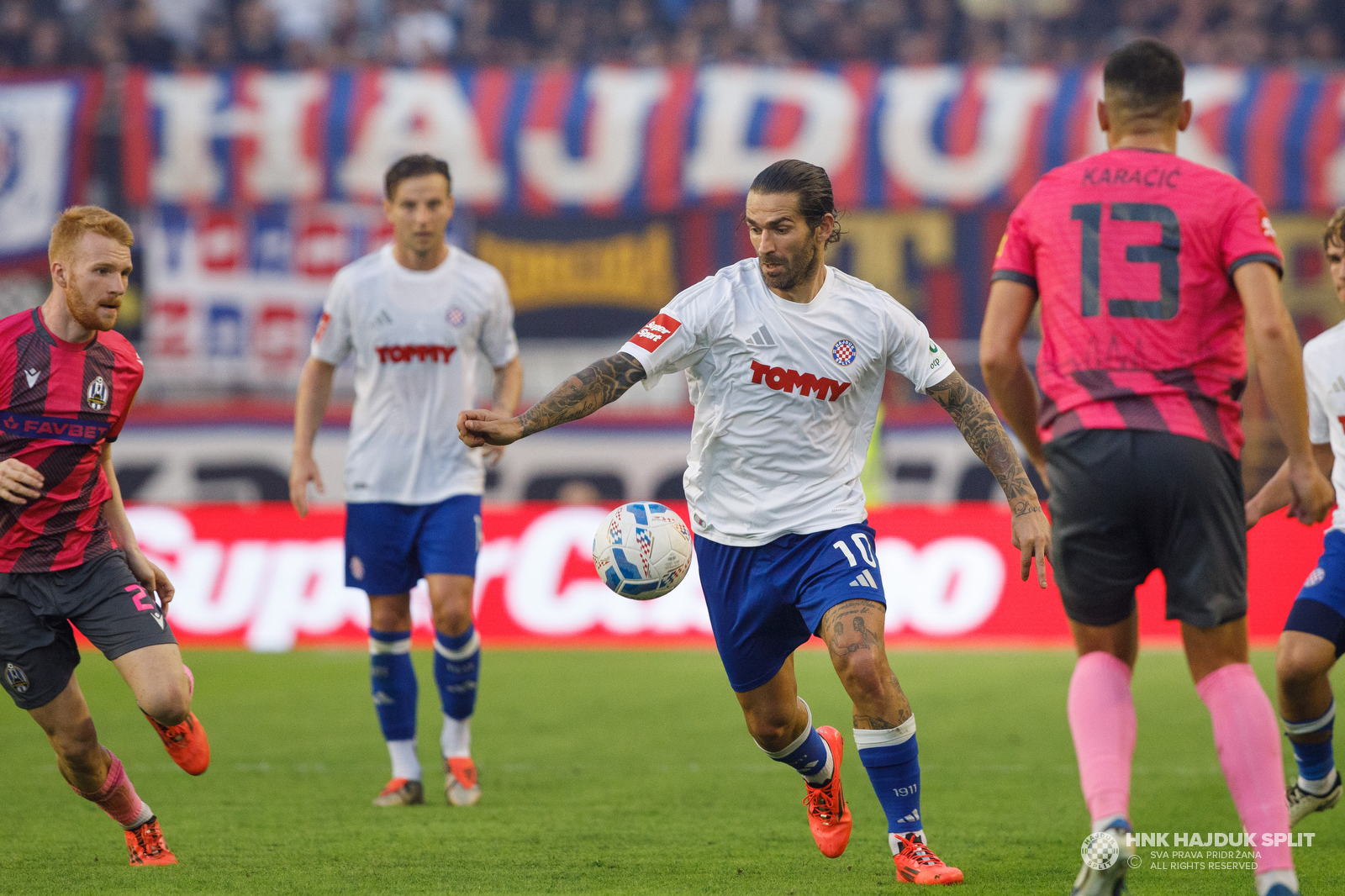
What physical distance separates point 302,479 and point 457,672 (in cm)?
115

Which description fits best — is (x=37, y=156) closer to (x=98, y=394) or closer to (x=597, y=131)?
(x=597, y=131)

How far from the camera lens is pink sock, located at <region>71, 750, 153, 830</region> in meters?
5.15

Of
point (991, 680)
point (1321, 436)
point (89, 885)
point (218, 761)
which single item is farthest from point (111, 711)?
point (1321, 436)

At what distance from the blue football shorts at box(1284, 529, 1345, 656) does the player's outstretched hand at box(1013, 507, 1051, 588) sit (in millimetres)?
1405

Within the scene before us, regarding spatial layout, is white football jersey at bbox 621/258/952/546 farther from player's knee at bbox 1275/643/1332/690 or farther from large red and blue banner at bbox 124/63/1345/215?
large red and blue banner at bbox 124/63/1345/215

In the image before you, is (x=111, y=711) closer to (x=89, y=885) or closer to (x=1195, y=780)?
(x=89, y=885)

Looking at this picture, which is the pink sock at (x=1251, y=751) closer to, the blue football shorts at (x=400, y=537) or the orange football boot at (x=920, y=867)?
the orange football boot at (x=920, y=867)

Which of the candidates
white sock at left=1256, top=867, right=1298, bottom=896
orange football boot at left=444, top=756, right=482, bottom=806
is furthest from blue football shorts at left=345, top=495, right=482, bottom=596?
white sock at left=1256, top=867, right=1298, bottom=896

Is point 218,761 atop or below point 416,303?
below

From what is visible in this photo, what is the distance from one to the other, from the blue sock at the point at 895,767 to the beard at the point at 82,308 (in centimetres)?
286

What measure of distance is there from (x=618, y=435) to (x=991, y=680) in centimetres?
734

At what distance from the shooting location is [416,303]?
22.6 ft

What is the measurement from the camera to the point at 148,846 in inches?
207

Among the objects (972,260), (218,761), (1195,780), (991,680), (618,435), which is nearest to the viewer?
(1195,780)
